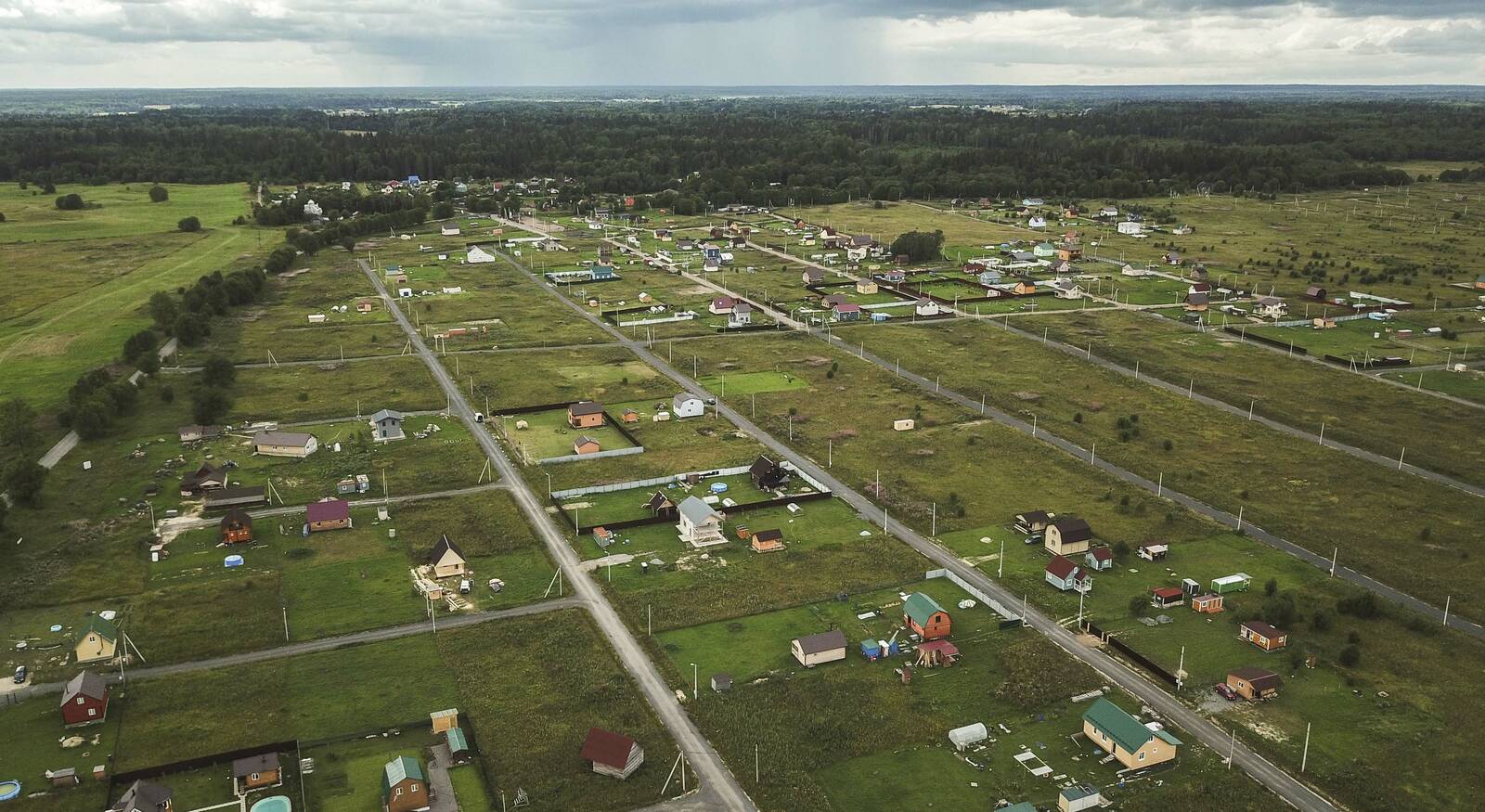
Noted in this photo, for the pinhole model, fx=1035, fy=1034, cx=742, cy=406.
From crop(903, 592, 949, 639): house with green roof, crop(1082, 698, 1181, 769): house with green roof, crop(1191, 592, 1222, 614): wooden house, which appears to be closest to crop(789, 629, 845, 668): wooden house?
crop(903, 592, 949, 639): house with green roof

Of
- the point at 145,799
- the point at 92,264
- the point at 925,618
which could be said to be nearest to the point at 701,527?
the point at 925,618

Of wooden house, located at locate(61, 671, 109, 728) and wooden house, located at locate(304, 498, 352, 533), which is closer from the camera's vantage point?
wooden house, located at locate(61, 671, 109, 728)

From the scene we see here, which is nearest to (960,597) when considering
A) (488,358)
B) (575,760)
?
(575,760)

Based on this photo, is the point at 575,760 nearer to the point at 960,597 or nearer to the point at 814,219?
the point at 960,597

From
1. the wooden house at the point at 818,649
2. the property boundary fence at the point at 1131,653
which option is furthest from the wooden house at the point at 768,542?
the property boundary fence at the point at 1131,653

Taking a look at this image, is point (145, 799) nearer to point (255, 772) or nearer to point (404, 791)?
point (255, 772)

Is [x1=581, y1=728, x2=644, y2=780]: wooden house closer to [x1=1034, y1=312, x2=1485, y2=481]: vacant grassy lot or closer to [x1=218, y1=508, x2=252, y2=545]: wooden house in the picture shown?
[x1=218, y1=508, x2=252, y2=545]: wooden house
